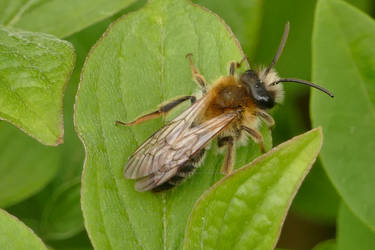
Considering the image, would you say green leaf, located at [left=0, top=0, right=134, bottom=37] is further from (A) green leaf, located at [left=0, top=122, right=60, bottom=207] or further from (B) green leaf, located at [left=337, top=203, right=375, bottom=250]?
(B) green leaf, located at [left=337, top=203, right=375, bottom=250]

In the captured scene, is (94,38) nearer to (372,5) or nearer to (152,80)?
(152,80)

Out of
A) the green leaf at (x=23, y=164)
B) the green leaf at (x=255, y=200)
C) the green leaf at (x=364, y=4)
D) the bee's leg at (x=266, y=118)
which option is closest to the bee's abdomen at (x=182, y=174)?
the bee's leg at (x=266, y=118)

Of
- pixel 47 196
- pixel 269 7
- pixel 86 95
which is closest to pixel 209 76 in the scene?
pixel 86 95

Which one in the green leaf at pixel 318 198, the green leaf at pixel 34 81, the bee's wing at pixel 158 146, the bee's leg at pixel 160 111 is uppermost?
the green leaf at pixel 34 81

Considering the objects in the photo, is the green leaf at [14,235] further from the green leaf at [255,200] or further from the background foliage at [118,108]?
the green leaf at [255,200]

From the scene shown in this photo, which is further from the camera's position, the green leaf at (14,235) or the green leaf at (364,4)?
the green leaf at (364,4)

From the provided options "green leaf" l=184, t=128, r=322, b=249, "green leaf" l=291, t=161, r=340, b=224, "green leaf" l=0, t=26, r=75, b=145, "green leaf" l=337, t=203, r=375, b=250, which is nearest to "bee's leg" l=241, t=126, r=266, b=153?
"green leaf" l=184, t=128, r=322, b=249
